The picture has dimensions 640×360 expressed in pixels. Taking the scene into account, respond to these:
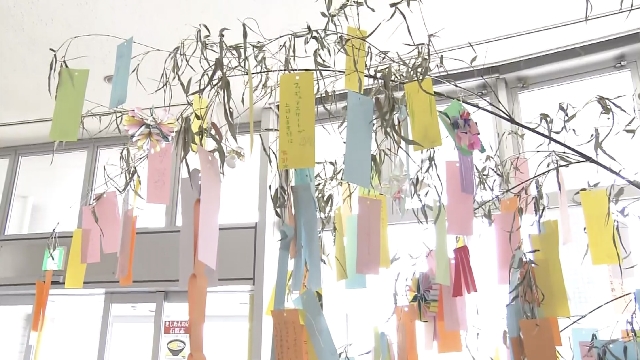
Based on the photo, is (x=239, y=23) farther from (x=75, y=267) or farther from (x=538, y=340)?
(x=538, y=340)

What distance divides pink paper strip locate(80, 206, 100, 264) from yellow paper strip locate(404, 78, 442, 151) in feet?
3.50

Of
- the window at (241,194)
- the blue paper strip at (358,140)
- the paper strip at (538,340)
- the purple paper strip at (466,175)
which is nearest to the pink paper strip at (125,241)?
the blue paper strip at (358,140)

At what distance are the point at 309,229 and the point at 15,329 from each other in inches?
146

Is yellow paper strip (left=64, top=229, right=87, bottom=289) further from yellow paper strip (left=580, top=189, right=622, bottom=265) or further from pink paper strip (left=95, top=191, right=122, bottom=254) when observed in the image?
yellow paper strip (left=580, top=189, right=622, bottom=265)

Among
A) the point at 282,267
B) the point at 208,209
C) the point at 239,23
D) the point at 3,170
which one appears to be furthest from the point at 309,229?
the point at 3,170

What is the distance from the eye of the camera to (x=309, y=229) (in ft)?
3.22

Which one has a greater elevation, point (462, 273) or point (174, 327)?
point (462, 273)

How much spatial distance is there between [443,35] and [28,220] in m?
3.25

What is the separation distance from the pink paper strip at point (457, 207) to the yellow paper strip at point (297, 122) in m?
0.50

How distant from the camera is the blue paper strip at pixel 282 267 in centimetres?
98

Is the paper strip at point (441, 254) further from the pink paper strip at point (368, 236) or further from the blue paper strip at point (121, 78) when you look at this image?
the blue paper strip at point (121, 78)

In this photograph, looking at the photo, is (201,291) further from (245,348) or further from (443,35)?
(245,348)

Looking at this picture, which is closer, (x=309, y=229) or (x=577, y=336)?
(x=309, y=229)

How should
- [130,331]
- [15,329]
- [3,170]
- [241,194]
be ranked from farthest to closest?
[3,170], [15,329], [241,194], [130,331]
